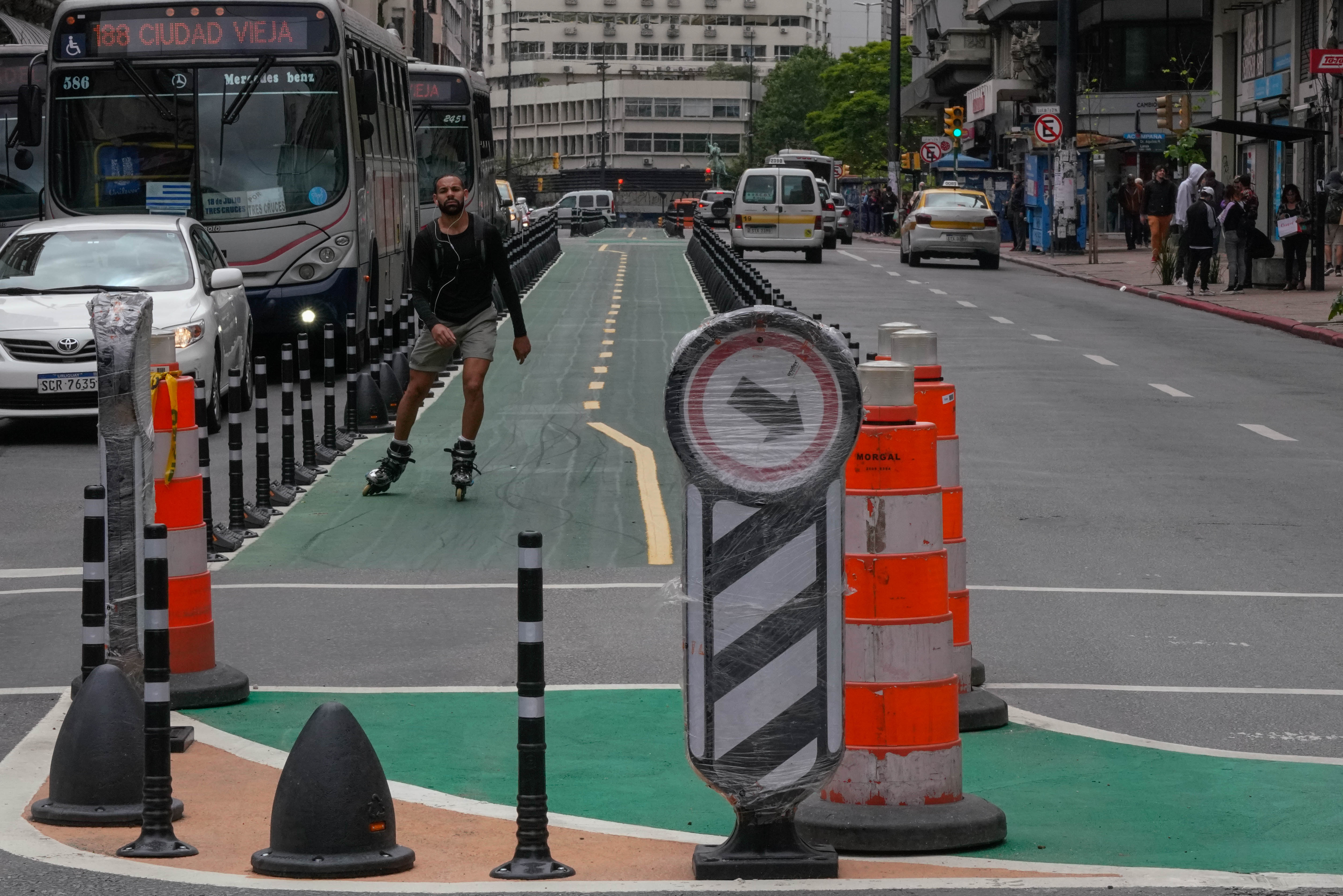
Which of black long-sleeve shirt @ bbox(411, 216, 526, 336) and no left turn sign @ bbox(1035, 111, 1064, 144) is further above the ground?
no left turn sign @ bbox(1035, 111, 1064, 144)

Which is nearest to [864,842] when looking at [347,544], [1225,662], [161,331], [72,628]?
[1225,662]

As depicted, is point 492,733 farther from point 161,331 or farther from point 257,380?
point 161,331

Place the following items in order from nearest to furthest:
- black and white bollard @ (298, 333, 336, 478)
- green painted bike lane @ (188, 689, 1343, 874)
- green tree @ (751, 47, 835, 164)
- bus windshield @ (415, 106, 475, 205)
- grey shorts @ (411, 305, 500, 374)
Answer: green painted bike lane @ (188, 689, 1343, 874) < grey shorts @ (411, 305, 500, 374) < black and white bollard @ (298, 333, 336, 478) < bus windshield @ (415, 106, 475, 205) < green tree @ (751, 47, 835, 164)

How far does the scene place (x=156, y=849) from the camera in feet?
19.1

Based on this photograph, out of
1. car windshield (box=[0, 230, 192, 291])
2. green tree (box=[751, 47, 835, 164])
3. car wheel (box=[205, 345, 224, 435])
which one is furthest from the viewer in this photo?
green tree (box=[751, 47, 835, 164])

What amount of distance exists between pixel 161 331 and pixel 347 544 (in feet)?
14.5

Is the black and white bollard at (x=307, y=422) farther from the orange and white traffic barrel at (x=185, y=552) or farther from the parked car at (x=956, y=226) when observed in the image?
the parked car at (x=956, y=226)

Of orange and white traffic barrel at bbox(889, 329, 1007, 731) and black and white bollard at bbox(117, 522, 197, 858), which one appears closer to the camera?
black and white bollard at bbox(117, 522, 197, 858)

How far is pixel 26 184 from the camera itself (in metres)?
28.0

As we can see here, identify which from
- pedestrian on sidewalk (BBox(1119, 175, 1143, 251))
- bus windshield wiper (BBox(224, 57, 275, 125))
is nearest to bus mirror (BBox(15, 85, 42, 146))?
bus windshield wiper (BBox(224, 57, 275, 125))

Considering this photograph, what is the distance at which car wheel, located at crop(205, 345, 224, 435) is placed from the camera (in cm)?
1653

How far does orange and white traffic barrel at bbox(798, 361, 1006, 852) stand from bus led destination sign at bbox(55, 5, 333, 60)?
54.0 feet

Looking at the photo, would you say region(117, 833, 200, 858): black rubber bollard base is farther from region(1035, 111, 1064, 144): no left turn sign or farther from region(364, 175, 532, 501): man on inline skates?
region(1035, 111, 1064, 144): no left turn sign

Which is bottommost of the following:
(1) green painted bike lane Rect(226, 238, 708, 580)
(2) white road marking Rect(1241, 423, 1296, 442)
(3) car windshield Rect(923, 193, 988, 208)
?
(2) white road marking Rect(1241, 423, 1296, 442)
